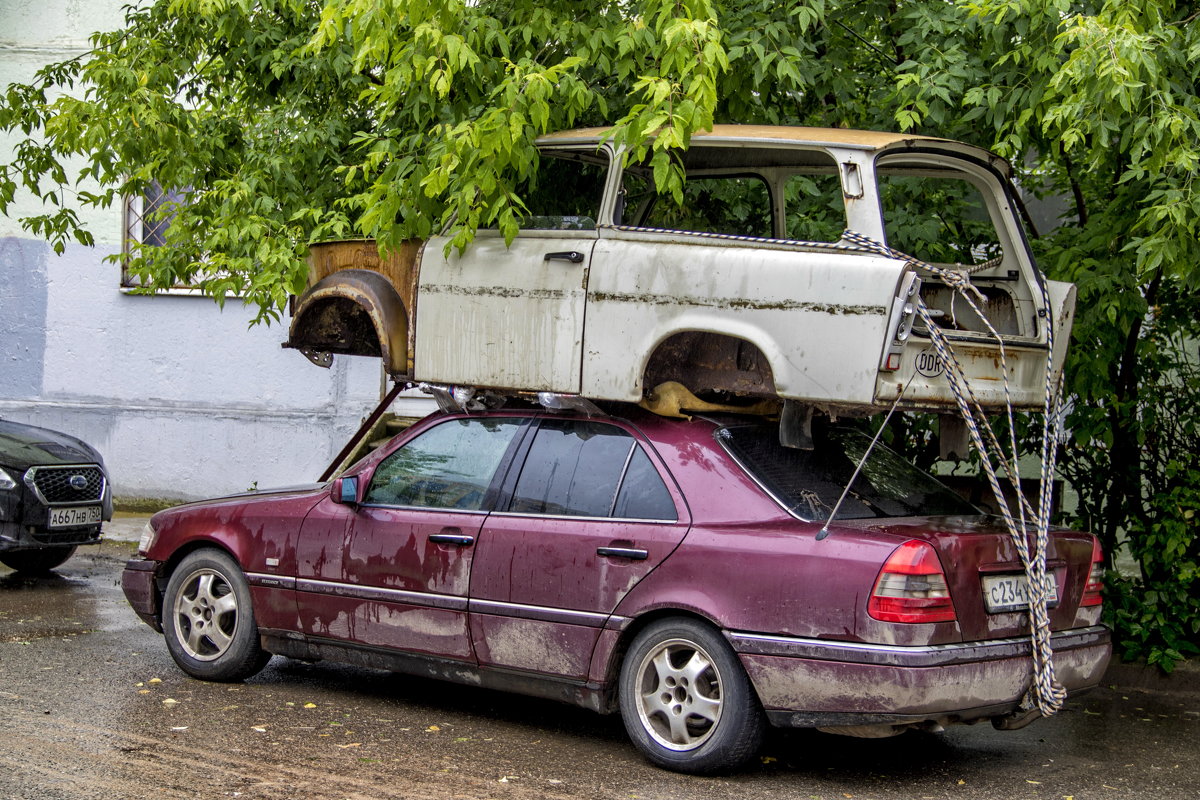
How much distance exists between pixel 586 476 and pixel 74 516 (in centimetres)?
557

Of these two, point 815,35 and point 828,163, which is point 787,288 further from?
point 815,35

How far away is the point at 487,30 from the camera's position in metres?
6.61

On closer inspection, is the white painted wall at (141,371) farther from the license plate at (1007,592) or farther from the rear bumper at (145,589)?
the license plate at (1007,592)

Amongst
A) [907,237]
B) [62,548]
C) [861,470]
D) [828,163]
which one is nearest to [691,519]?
[861,470]

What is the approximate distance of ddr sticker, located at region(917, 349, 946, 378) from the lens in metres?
5.41

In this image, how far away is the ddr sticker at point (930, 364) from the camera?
5.41 meters

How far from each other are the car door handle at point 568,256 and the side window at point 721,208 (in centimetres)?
122

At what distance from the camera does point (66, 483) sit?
32.7 ft

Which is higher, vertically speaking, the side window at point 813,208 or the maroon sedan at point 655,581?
the side window at point 813,208

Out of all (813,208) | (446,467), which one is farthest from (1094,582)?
(446,467)

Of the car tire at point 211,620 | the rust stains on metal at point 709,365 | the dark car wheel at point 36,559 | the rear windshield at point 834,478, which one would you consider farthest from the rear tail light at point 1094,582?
the dark car wheel at point 36,559

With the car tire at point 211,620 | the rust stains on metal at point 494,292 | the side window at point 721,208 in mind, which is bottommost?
the car tire at point 211,620

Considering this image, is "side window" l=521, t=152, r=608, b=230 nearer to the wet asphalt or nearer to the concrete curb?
the wet asphalt

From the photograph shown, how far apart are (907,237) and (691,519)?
2.48 m
